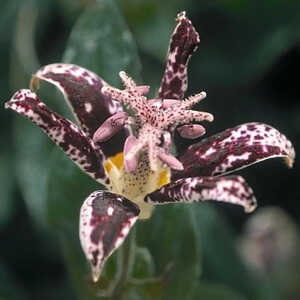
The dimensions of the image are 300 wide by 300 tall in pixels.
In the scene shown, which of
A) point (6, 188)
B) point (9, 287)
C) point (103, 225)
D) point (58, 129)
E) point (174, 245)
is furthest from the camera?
point (6, 188)

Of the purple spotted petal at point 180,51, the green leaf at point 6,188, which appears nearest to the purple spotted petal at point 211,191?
the purple spotted petal at point 180,51

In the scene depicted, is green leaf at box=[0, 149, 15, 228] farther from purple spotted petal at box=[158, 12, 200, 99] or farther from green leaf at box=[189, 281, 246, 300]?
purple spotted petal at box=[158, 12, 200, 99]

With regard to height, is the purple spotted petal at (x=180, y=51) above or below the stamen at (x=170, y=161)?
above

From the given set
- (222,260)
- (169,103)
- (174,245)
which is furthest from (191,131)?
(222,260)

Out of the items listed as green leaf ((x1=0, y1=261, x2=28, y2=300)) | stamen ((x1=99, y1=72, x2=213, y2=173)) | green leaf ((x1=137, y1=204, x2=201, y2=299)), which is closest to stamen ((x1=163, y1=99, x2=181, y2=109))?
stamen ((x1=99, y1=72, x2=213, y2=173))

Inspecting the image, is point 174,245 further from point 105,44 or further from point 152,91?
point 152,91

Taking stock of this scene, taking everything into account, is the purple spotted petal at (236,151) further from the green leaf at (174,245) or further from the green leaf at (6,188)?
the green leaf at (6,188)
